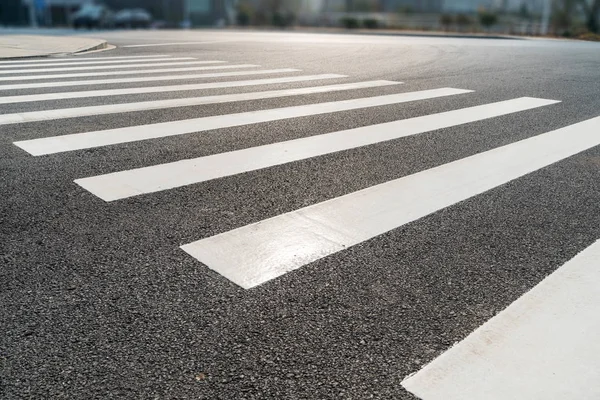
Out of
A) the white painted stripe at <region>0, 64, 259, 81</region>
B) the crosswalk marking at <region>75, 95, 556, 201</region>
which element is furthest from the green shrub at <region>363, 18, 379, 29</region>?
the crosswalk marking at <region>75, 95, 556, 201</region>

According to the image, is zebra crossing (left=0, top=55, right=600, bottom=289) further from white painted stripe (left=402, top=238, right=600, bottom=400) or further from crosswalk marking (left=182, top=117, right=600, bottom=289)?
white painted stripe (left=402, top=238, right=600, bottom=400)

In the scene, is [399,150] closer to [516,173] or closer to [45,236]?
[516,173]

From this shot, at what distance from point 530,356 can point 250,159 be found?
2735 millimetres

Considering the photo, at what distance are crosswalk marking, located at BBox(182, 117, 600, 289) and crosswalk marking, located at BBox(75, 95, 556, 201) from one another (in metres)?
0.88

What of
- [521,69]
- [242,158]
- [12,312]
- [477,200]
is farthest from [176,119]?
[521,69]

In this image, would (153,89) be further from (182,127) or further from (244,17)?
(244,17)

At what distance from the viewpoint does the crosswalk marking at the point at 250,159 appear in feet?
11.6

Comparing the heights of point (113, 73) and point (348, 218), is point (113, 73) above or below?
above

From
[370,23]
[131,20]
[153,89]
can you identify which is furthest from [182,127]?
[131,20]

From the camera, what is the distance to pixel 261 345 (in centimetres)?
195

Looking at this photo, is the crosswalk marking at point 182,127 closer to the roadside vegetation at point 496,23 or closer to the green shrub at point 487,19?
the roadside vegetation at point 496,23

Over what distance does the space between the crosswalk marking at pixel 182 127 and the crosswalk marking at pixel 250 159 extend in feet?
2.90

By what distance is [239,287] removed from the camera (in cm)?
233

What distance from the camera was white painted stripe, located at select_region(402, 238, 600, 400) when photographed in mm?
1741
